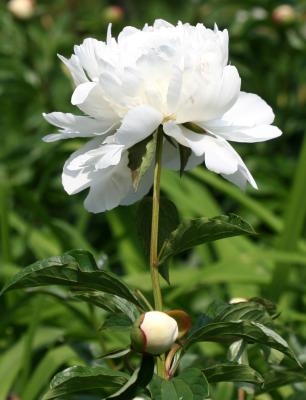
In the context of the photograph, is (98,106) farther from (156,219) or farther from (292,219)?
(292,219)

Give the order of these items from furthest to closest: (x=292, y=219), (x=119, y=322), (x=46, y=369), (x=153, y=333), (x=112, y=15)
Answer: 1. (x=112, y=15)
2. (x=292, y=219)
3. (x=46, y=369)
4. (x=119, y=322)
5. (x=153, y=333)

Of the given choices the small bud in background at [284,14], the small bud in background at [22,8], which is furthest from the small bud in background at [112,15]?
the small bud in background at [284,14]

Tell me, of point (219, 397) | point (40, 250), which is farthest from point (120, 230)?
point (219, 397)

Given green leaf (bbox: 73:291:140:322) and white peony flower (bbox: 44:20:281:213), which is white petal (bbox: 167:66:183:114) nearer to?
white peony flower (bbox: 44:20:281:213)

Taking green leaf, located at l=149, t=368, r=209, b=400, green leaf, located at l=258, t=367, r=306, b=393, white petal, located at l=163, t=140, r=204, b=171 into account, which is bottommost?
green leaf, located at l=258, t=367, r=306, b=393

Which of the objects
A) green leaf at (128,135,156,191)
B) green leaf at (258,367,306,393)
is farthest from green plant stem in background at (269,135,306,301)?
green leaf at (128,135,156,191)

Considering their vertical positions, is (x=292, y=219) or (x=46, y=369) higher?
(x=292, y=219)

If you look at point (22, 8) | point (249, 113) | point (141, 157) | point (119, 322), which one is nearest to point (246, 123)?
point (249, 113)
